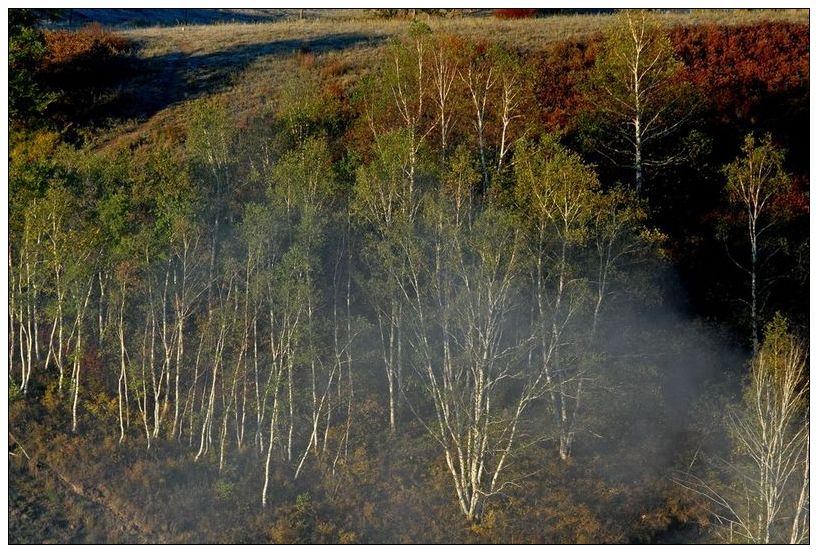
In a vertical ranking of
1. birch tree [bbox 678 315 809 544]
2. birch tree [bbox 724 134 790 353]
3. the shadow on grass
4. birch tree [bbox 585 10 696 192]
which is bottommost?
birch tree [bbox 678 315 809 544]

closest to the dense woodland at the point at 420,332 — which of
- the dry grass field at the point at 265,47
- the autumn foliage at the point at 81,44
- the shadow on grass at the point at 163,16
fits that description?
the dry grass field at the point at 265,47

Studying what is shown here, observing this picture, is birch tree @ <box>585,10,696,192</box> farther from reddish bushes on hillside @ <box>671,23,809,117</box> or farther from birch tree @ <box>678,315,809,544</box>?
birch tree @ <box>678,315,809,544</box>

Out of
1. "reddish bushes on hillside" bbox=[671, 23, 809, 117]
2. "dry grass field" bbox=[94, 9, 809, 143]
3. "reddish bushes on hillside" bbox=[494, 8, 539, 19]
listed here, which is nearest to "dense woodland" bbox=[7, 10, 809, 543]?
"reddish bushes on hillside" bbox=[671, 23, 809, 117]

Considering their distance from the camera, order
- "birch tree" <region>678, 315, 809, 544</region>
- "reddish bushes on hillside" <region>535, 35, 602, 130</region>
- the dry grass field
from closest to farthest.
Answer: "birch tree" <region>678, 315, 809, 544</region> → "reddish bushes on hillside" <region>535, 35, 602, 130</region> → the dry grass field

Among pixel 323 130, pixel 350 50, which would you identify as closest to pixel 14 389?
pixel 323 130

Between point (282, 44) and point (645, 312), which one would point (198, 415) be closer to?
point (645, 312)
